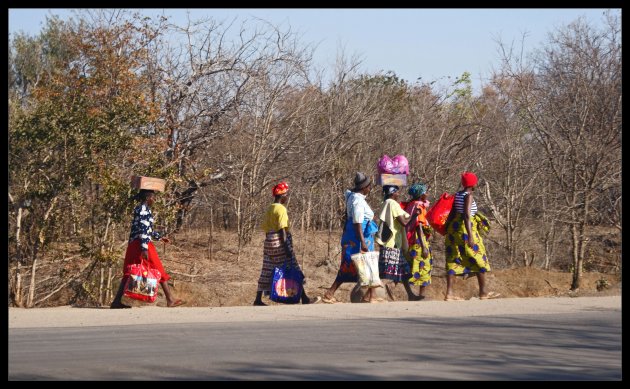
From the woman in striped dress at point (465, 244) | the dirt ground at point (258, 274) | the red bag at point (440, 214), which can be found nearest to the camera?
the woman in striped dress at point (465, 244)

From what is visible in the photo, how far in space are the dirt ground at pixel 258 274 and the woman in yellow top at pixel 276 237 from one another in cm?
157

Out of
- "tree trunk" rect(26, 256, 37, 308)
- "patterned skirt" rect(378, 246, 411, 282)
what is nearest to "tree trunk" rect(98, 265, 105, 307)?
"tree trunk" rect(26, 256, 37, 308)

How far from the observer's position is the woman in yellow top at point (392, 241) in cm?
1270

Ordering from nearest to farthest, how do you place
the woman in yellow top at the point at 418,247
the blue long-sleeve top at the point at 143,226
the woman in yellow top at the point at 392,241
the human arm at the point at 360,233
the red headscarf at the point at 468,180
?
the blue long-sleeve top at the point at 143,226 → the human arm at the point at 360,233 → the woman in yellow top at the point at 392,241 → the red headscarf at the point at 468,180 → the woman in yellow top at the point at 418,247

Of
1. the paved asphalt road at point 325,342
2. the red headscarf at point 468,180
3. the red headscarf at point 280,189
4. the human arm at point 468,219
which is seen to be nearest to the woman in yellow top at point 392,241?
the human arm at point 468,219

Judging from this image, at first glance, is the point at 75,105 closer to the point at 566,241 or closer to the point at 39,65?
the point at 566,241

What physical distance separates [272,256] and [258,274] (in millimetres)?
6821

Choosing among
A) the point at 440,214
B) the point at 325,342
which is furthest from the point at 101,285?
the point at 325,342

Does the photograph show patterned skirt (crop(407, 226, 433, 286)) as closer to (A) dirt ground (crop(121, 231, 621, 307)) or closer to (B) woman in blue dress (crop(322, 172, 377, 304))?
(A) dirt ground (crop(121, 231, 621, 307))

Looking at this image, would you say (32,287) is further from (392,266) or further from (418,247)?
(418,247)

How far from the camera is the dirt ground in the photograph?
17.0 m

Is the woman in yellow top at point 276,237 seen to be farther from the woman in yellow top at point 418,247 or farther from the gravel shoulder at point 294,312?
the woman in yellow top at point 418,247

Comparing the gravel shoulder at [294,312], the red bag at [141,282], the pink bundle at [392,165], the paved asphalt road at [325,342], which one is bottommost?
the paved asphalt road at [325,342]

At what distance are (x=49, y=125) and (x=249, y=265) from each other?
6965mm
